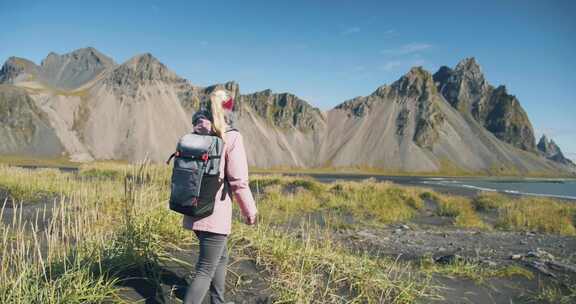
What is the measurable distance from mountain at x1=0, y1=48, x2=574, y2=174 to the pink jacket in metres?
60.7

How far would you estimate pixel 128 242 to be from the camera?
15.5 feet

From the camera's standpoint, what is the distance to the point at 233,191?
11.8ft

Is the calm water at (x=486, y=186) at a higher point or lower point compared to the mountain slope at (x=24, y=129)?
lower

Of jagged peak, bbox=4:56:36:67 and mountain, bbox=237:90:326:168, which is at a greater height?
jagged peak, bbox=4:56:36:67

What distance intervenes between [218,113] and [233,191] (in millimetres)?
763

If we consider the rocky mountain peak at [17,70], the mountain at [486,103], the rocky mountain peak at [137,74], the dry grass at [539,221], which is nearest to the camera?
the dry grass at [539,221]

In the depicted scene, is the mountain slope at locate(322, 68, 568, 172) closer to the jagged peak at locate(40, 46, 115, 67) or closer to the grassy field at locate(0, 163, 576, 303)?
the jagged peak at locate(40, 46, 115, 67)

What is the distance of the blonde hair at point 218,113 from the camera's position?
351 cm

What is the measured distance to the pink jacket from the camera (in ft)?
11.5

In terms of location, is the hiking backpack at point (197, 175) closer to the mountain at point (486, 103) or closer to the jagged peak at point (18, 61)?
the jagged peak at point (18, 61)

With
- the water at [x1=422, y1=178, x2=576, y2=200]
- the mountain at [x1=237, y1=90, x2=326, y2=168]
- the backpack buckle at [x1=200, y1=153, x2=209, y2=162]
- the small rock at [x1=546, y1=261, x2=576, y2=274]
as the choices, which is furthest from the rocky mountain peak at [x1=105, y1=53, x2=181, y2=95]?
the backpack buckle at [x1=200, y1=153, x2=209, y2=162]

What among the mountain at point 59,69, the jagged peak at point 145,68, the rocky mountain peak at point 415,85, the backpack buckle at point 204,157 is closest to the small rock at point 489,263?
the backpack buckle at point 204,157

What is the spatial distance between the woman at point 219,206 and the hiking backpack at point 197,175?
0.36 ft

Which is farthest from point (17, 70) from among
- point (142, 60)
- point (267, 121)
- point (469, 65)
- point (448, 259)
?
point (469, 65)
